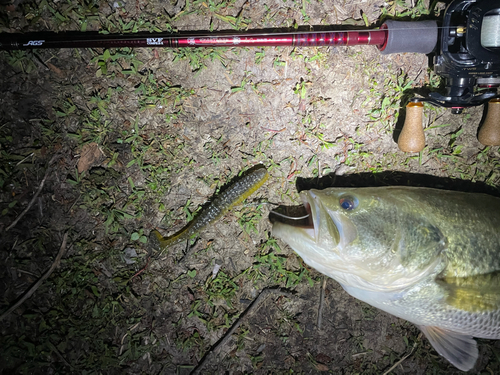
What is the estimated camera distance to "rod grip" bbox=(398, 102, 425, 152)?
8.14 ft

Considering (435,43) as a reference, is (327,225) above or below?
below

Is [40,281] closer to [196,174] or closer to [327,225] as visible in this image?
[196,174]

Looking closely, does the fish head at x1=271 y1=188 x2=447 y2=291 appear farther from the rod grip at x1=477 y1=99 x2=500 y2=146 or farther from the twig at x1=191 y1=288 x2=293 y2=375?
the rod grip at x1=477 y1=99 x2=500 y2=146

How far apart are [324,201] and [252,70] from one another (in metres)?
1.40

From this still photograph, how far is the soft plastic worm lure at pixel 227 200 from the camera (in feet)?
8.79

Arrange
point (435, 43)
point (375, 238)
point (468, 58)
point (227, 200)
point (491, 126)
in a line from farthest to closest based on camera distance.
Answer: point (227, 200)
point (491, 126)
point (435, 43)
point (468, 58)
point (375, 238)

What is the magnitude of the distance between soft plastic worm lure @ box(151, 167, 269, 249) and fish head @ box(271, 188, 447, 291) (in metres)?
0.68

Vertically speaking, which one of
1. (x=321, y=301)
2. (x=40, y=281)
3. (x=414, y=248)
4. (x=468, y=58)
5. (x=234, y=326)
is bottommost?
(x=234, y=326)

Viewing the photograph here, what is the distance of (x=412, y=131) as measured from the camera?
252 centimetres

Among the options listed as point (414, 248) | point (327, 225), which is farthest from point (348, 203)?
point (414, 248)

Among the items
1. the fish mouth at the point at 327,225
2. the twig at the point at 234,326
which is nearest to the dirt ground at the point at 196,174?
the twig at the point at 234,326

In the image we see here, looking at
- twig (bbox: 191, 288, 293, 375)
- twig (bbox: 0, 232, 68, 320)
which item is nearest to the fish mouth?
twig (bbox: 191, 288, 293, 375)

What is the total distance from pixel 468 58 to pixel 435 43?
0.28 metres

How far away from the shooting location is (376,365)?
294cm
